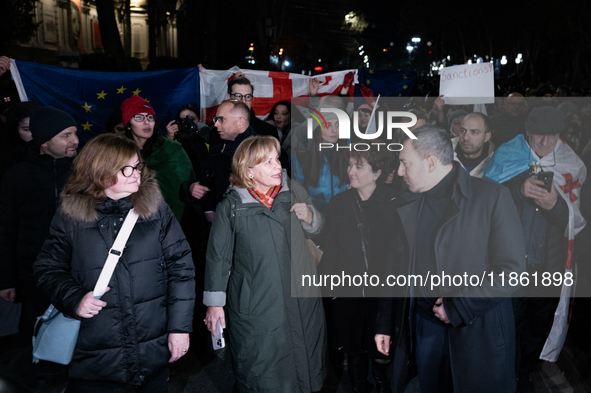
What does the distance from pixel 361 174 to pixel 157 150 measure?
2.12 m

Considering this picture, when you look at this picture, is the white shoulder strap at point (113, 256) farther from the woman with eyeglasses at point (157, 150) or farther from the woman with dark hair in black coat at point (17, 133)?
the woman with dark hair in black coat at point (17, 133)

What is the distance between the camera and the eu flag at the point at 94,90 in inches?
228

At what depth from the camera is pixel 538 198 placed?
10.6 feet

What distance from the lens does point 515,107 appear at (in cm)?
573

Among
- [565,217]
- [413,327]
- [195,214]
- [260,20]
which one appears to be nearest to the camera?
[413,327]

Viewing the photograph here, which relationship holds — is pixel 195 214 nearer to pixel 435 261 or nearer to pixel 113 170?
pixel 113 170

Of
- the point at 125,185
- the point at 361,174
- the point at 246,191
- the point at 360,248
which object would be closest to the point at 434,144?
the point at 361,174

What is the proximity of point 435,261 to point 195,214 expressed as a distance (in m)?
2.91

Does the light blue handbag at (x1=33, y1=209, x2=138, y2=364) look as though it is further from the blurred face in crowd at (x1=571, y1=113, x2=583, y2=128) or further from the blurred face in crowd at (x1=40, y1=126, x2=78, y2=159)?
the blurred face in crowd at (x1=571, y1=113, x2=583, y2=128)

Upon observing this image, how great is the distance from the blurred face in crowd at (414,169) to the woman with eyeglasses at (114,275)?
1.46 m

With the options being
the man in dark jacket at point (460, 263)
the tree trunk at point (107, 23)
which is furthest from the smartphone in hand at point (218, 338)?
the tree trunk at point (107, 23)

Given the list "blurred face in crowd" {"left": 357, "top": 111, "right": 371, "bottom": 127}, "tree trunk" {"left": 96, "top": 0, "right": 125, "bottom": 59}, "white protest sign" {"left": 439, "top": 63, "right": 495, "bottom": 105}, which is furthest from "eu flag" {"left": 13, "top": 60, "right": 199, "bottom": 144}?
"tree trunk" {"left": 96, "top": 0, "right": 125, "bottom": 59}

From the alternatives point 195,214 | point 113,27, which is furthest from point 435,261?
point 113,27

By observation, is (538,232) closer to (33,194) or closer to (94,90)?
(33,194)
